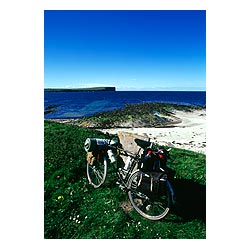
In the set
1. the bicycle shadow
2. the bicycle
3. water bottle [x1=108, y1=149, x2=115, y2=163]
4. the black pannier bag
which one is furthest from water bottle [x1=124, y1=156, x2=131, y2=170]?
the bicycle shadow

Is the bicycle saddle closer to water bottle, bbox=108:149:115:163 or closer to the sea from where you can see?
water bottle, bbox=108:149:115:163

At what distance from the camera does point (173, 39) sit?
5.10 metres

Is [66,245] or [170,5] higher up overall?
[170,5]

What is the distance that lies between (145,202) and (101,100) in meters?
1.73

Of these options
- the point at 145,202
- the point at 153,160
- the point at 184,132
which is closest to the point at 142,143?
the point at 153,160

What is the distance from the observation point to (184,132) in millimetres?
5199

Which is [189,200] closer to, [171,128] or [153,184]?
[153,184]

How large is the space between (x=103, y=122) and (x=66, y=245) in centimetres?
201

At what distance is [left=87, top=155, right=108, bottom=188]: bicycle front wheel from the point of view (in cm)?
482

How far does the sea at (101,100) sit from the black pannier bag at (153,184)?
4.74 feet

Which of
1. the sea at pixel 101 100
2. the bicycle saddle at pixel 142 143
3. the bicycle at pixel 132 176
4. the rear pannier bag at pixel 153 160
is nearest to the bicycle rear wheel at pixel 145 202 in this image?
the bicycle at pixel 132 176
